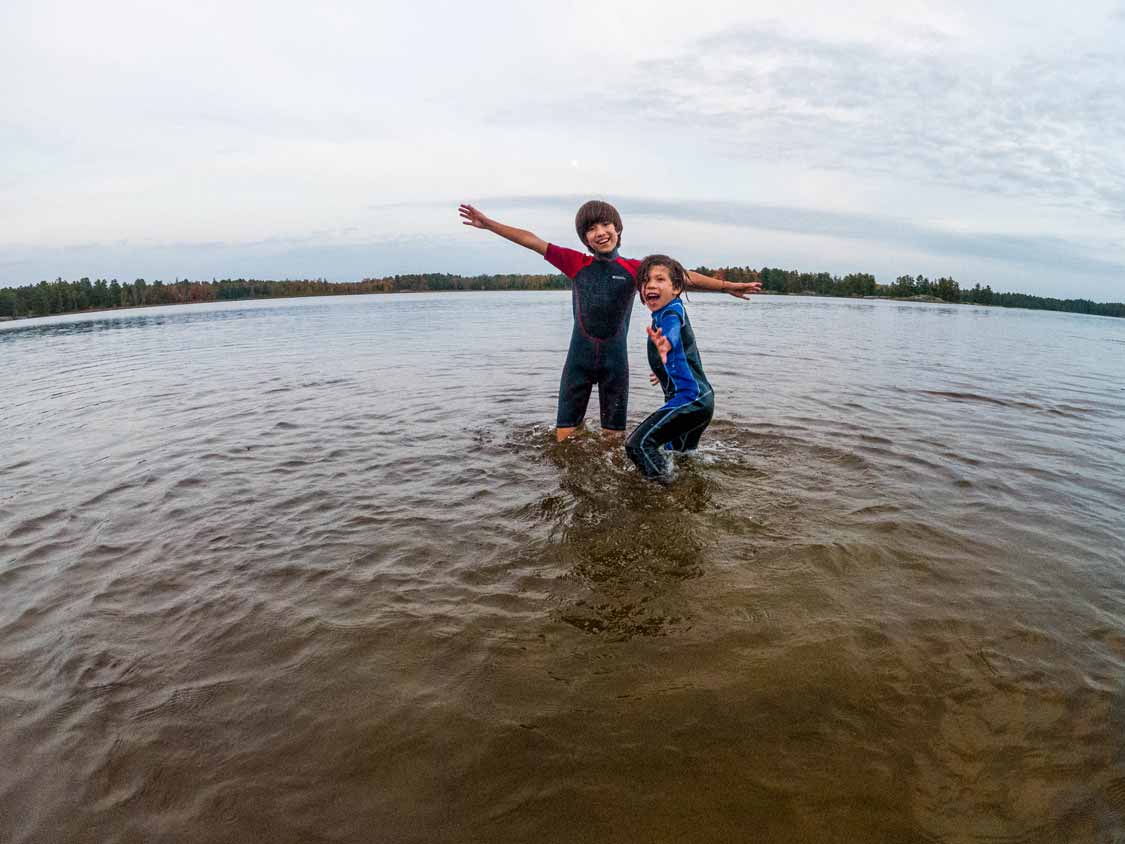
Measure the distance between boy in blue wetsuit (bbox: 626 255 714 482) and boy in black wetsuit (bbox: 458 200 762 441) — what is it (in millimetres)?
499

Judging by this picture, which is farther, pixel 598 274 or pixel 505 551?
pixel 598 274

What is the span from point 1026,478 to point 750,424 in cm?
340

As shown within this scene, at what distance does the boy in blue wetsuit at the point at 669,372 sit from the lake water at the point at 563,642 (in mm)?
464

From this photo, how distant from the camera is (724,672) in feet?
9.79

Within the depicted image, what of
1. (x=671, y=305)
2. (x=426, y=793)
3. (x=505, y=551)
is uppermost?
(x=671, y=305)

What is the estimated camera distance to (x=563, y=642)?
3295mm

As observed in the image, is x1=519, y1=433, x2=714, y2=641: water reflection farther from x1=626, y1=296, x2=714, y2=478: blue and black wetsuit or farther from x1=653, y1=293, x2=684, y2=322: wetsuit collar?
x1=653, y1=293, x2=684, y2=322: wetsuit collar

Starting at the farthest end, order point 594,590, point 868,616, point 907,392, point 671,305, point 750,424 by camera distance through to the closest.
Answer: point 907,392 → point 750,424 → point 671,305 → point 594,590 → point 868,616

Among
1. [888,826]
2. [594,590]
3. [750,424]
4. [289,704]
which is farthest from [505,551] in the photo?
[750,424]

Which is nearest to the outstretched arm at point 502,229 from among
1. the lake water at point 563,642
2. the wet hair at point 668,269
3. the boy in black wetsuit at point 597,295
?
the boy in black wetsuit at point 597,295

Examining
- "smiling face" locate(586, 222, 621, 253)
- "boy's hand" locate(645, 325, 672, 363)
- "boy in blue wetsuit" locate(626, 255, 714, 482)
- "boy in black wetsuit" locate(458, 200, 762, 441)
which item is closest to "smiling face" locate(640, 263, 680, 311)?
"boy in blue wetsuit" locate(626, 255, 714, 482)

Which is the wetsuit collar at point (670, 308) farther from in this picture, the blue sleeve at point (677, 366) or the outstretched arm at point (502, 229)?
the outstretched arm at point (502, 229)

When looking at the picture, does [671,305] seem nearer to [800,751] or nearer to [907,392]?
[800,751]

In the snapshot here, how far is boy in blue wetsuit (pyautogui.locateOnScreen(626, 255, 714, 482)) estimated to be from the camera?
5.84 meters
